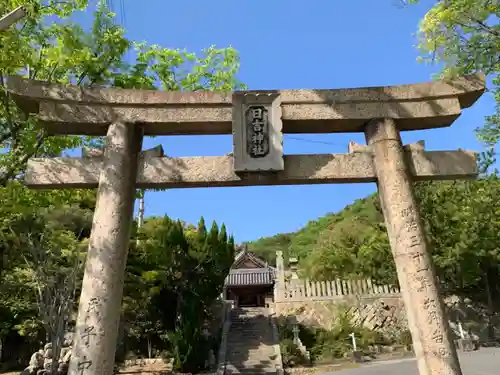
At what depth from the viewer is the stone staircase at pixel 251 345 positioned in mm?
16250

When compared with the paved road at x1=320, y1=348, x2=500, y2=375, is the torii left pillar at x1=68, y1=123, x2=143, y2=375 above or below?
above

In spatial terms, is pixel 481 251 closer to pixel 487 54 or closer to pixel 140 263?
pixel 487 54

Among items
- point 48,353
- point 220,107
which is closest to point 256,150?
point 220,107

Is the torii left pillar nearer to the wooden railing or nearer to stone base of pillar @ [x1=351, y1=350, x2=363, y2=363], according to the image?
stone base of pillar @ [x1=351, y1=350, x2=363, y2=363]

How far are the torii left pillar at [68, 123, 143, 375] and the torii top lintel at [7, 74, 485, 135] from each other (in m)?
0.38

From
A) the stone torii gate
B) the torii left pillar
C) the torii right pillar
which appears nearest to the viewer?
the torii left pillar

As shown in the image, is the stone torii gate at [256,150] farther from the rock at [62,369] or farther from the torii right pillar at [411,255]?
the rock at [62,369]

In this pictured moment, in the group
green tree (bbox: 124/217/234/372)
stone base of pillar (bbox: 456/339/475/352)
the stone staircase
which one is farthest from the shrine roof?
stone base of pillar (bbox: 456/339/475/352)

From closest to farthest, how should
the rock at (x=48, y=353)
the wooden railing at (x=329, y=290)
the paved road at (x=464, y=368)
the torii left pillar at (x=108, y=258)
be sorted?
the torii left pillar at (x=108, y=258) < the paved road at (x=464, y=368) < the rock at (x=48, y=353) < the wooden railing at (x=329, y=290)

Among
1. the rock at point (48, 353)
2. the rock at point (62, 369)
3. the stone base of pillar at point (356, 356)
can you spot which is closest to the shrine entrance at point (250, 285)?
the stone base of pillar at point (356, 356)

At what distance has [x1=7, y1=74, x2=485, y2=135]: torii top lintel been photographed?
595 cm

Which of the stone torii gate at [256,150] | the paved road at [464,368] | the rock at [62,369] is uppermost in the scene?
the stone torii gate at [256,150]

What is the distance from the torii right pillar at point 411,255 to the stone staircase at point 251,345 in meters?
11.7

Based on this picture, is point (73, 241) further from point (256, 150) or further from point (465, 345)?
point (465, 345)
